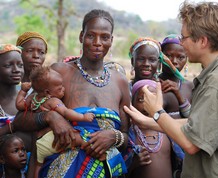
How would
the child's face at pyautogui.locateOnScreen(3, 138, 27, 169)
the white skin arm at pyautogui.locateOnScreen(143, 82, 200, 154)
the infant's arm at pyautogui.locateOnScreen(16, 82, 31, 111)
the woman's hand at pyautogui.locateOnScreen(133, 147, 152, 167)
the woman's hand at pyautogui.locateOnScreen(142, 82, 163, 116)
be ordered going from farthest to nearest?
the woman's hand at pyautogui.locateOnScreen(133, 147, 152, 167) → the child's face at pyautogui.locateOnScreen(3, 138, 27, 169) → the infant's arm at pyautogui.locateOnScreen(16, 82, 31, 111) → the woman's hand at pyautogui.locateOnScreen(142, 82, 163, 116) → the white skin arm at pyautogui.locateOnScreen(143, 82, 200, 154)

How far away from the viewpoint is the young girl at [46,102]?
127 inches

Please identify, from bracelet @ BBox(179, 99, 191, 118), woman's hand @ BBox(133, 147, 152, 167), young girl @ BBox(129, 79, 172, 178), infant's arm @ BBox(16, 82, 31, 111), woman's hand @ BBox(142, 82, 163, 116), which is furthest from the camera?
bracelet @ BBox(179, 99, 191, 118)

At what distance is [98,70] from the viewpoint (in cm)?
361

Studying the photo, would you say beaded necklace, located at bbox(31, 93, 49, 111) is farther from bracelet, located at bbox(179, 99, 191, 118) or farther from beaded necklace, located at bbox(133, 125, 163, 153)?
bracelet, located at bbox(179, 99, 191, 118)

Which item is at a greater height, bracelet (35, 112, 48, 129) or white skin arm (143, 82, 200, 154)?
white skin arm (143, 82, 200, 154)

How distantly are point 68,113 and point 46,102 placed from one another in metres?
0.24

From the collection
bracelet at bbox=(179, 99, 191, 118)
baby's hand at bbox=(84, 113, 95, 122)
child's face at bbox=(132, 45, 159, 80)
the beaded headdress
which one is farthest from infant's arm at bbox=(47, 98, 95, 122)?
the beaded headdress

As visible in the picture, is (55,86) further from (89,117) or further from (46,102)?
(89,117)

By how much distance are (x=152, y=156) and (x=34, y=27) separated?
55.6 feet

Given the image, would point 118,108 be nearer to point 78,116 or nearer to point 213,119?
point 78,116

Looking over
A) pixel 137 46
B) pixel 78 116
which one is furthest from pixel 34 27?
pixel 78 116

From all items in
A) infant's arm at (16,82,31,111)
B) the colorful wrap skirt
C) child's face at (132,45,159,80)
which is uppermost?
child's face at (132,45,159,80)

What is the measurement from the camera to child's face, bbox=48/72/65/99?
3.35m

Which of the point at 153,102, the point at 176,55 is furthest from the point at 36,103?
the point at 176,55
